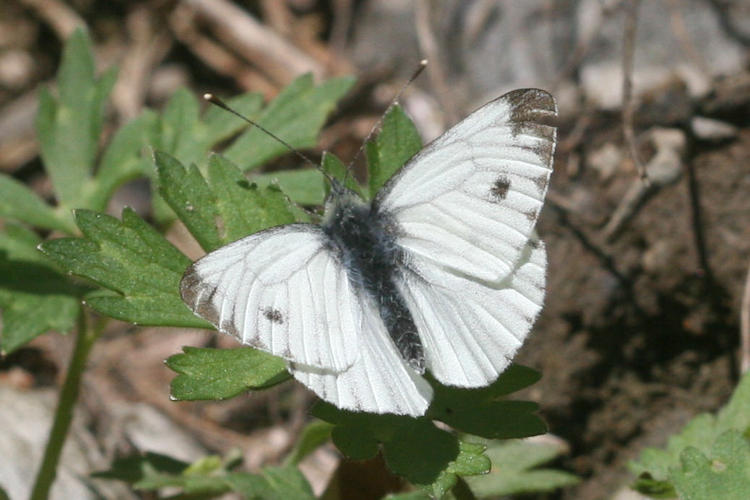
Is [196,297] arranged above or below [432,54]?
below

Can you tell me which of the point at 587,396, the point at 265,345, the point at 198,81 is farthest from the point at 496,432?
the point at 198,81

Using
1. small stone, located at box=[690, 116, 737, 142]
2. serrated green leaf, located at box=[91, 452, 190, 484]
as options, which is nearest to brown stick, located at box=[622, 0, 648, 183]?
small stone, located at box=[690, 116, 737, 142]

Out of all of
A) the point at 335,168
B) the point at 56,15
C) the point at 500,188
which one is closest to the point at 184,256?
the point at 335,168

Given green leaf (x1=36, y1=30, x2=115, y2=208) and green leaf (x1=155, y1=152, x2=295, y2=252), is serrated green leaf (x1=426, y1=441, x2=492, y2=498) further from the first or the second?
green leaf (x1=36, y1=30, x2=115, y2=208)

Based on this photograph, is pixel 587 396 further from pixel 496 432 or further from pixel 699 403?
pixel 496 432

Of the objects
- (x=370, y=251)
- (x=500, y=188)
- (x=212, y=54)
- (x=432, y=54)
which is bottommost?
(x=370, y=251)

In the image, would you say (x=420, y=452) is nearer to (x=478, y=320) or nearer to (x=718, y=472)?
(x=478, y=320)

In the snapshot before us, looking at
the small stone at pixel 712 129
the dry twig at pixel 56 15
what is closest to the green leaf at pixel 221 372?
the small stone at pixel 712 129

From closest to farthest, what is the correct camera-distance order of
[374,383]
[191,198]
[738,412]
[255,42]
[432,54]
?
[374,383] → [191,198] → [738,412] → [432,54] → [255,42]
